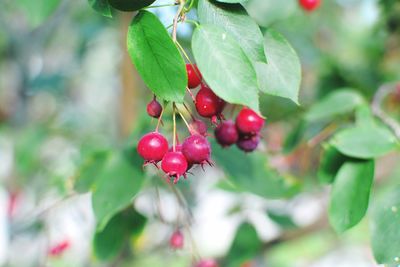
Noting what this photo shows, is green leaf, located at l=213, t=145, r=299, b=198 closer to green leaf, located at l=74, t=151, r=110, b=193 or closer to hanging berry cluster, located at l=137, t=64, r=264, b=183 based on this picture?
green leaf, located at l=74, t=151, r=110, b=193

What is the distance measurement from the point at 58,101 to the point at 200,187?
687 millimetres

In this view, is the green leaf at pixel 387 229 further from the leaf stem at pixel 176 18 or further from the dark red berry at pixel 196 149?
the leaf stem at pixel 176 18

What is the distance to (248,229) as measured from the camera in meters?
1.21

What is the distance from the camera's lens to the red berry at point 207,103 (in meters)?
0.58

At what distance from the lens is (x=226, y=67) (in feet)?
1.69

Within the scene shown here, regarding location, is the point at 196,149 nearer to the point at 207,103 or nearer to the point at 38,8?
the point at 207,103

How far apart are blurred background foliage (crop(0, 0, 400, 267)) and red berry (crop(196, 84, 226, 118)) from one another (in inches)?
9.6

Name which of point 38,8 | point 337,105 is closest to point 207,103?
point 38,8

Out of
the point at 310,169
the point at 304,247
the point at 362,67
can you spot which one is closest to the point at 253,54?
the point at 362,67

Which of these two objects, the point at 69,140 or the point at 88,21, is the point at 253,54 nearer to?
the point at 69,140

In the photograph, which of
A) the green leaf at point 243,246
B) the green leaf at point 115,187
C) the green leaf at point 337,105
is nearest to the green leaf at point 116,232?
the green leaf at point 115,187

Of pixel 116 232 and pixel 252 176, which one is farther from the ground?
pixel 252 176

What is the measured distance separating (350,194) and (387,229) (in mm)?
79

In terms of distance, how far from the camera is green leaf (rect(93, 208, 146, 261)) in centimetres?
98
